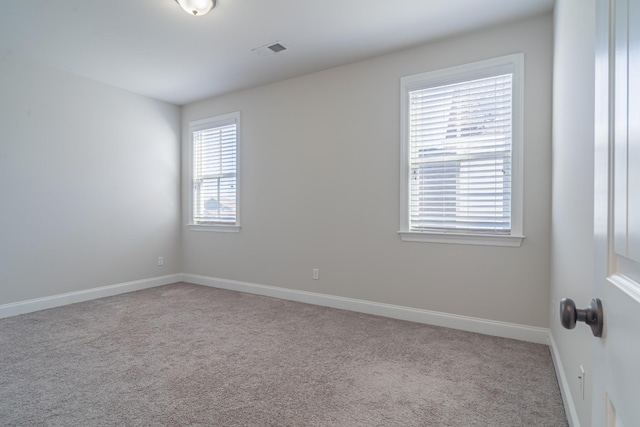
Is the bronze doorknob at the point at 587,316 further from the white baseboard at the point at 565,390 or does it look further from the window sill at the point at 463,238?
the window sill at the point at 463,238

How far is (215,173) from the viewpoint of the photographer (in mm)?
5156

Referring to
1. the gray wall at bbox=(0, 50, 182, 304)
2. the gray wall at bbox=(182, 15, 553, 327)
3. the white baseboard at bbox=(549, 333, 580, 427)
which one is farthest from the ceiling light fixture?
the white baseboard at bbox=(549, 333, 580, 427)

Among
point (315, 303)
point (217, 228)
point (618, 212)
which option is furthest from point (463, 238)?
point (217, 228)

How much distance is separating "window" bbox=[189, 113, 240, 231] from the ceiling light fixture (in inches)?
81.5

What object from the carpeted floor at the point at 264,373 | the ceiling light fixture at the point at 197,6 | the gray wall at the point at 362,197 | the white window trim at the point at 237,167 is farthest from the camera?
the white window trim at the point at 237,167

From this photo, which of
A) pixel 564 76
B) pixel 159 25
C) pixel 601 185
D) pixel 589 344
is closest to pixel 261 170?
pixel 159 25

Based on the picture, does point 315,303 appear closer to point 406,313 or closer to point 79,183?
point 406,313

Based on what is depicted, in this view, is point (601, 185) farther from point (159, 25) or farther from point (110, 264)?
point (110, 264)

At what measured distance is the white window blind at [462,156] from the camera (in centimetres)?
306

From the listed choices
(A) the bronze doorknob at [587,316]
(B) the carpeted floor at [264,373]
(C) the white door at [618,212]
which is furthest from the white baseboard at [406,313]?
(A) the bronze doorknob at [587,316]

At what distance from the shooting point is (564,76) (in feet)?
7.20

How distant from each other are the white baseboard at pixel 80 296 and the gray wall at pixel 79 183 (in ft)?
0.21

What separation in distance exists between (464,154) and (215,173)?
3.48 metres

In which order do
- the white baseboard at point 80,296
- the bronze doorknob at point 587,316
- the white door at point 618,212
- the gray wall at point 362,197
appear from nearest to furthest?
1. the white door at point 618,212
2. the bronze doorknob at point 587,316
3. the gray wall at point 362,197
4. the white baseboard at point 80,296
